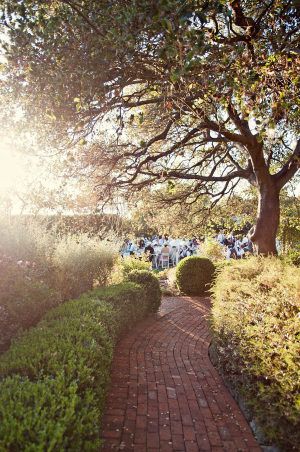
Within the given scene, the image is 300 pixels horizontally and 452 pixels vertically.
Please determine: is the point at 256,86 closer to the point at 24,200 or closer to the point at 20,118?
the point at 20,118

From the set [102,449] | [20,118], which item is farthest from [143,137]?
[102,449]

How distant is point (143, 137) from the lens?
10.7 m

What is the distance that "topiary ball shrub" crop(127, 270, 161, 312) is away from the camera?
9234 millimetres

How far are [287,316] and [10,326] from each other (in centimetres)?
351

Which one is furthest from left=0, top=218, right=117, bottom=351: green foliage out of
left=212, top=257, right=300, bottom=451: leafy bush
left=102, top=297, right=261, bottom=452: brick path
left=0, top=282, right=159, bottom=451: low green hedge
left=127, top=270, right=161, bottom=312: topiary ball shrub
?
left=212, top=257, right=300, bottom=451: leafy bush

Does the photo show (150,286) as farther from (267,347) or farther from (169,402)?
(267,347)

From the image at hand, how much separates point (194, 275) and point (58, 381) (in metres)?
9.94

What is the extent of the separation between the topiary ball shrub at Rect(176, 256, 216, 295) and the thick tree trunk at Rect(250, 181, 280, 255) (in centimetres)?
256

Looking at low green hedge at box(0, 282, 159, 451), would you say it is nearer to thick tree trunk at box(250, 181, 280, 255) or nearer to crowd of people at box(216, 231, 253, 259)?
thick tree trunk at box(250, 181, 280, 255)

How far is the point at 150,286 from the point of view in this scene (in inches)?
363

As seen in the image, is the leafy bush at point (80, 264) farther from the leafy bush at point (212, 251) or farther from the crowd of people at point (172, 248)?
the crowd of people at point (172, 248)

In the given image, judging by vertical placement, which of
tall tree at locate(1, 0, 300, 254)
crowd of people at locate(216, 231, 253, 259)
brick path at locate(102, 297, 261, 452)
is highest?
tall tree at locate(1, 0, 300, 254)

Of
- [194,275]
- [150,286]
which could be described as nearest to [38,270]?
[150,286]

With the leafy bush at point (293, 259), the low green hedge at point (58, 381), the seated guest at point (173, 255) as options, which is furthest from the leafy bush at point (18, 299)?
the seated guest at point (173, 255)
